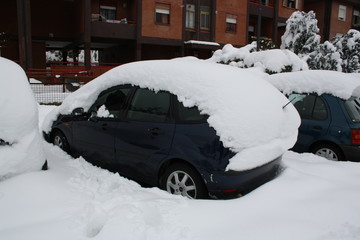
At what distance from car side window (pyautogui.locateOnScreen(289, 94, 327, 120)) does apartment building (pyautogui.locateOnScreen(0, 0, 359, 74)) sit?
16.4 m

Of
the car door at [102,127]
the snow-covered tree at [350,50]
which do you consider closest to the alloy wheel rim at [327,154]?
the car door at [102,127]

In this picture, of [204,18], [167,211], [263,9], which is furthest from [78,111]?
[263,9]

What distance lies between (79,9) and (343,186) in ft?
75.6

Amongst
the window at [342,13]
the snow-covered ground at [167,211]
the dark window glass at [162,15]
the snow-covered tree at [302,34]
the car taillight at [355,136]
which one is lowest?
the snow-covered ground at [167,211]

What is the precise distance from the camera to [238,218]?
2705 mm

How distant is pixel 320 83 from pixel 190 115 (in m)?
3.01

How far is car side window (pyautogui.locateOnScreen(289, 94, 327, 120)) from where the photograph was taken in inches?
197

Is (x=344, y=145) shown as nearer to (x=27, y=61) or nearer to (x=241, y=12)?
(x=27, y=61)

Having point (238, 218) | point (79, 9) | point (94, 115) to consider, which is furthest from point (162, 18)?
point (238, 218)

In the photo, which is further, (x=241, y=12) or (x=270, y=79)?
(x=241, y=12)

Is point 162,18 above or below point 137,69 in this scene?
above

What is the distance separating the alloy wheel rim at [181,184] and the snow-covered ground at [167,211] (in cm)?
16

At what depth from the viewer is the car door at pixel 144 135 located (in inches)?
135

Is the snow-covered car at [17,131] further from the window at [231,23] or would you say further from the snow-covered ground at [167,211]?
the window at [231,23]
